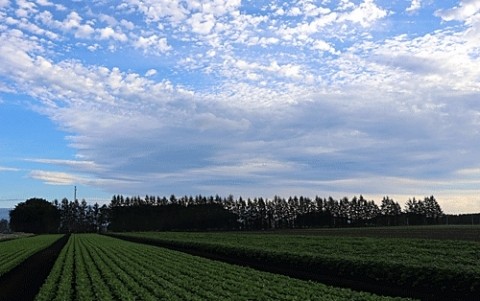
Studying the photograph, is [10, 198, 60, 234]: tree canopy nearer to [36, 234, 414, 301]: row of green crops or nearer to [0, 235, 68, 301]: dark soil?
[0, 235, 68, 301]: dark soil

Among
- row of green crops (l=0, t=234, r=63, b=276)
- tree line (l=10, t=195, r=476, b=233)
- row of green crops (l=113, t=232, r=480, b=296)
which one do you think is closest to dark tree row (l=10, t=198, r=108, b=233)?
tree line (l=10, t=195, r=476, b=233)

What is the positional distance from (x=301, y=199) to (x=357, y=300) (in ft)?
508

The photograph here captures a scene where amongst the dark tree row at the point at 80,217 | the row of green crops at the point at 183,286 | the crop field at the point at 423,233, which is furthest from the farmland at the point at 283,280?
the dark tree row at the point at 80,217

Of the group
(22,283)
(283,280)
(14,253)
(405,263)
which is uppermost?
(405,263)

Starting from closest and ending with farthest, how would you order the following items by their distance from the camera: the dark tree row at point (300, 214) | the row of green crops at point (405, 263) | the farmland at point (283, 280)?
the farmland at point (283, 280) → the row of green crops at point (405, 263) → the dark tree row at point (300, 214)

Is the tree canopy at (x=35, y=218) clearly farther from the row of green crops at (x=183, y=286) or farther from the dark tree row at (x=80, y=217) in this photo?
the row of green crops at (x=183, y=286)

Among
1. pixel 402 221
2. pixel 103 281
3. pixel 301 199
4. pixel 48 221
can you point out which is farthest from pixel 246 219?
pixel 103 281

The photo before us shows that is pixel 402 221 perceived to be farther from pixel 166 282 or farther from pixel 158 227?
pixel 166 282

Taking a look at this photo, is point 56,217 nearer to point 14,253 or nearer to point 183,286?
point 14,253

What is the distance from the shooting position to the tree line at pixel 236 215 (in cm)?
15738

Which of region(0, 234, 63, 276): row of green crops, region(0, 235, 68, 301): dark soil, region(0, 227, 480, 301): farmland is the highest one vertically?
region(0, 227, 480, 301): farmland

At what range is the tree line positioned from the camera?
157 metres

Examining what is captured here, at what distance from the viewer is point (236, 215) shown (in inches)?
6417

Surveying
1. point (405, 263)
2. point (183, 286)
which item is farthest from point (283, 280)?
point (405, 263)
